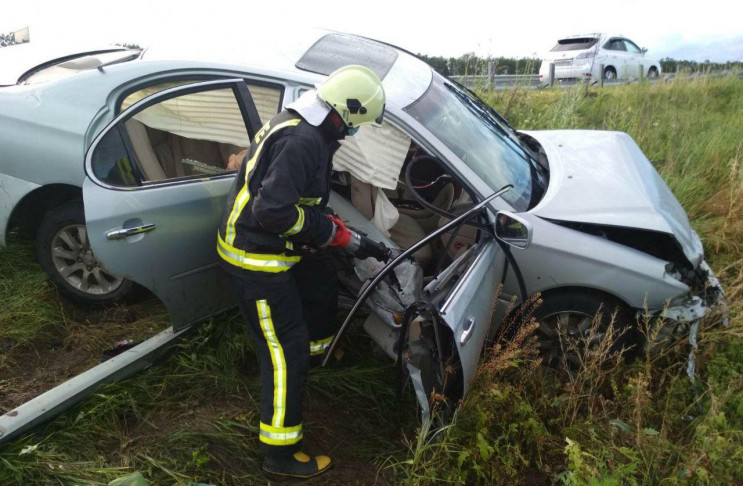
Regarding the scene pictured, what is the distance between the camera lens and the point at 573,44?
1475cm

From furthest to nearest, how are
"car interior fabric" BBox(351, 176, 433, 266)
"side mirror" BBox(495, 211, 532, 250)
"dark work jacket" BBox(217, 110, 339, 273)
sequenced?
"car interior fabric" BBox(351, 176, 433, 266)
"side mirror" BBox(495, 211, 532, 250)
"dark work jacket" BBox(217, 110, 339, 273)

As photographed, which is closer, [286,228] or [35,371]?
[286,228]

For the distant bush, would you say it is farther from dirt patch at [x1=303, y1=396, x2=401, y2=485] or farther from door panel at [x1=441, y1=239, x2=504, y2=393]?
dirt patch at [x1=303, y1=396, x2=401, y2=485]

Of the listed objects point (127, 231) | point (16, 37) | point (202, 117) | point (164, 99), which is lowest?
point (127, 231)

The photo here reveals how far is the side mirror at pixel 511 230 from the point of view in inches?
90.4

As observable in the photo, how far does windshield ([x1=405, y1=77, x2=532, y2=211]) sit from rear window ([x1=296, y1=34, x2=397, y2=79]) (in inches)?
13.0

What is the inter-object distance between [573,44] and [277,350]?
14969 mm

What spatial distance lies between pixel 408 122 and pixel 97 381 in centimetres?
199

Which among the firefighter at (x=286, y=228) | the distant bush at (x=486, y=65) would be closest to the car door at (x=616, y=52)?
the distant bush at (x=486, y=65)

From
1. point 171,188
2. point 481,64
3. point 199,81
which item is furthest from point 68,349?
point 481,64

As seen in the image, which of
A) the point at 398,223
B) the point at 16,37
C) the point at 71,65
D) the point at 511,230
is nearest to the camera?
the point at 511,230

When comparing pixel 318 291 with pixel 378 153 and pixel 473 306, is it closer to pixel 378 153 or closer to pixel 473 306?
pixel 378 153

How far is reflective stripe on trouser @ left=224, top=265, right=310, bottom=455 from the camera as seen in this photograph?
2.37 meters

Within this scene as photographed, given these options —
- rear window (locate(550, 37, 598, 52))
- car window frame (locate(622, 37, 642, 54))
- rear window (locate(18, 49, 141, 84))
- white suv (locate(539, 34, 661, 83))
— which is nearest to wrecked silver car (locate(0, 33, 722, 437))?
rear window (locate(18, 49, 141, 84))
